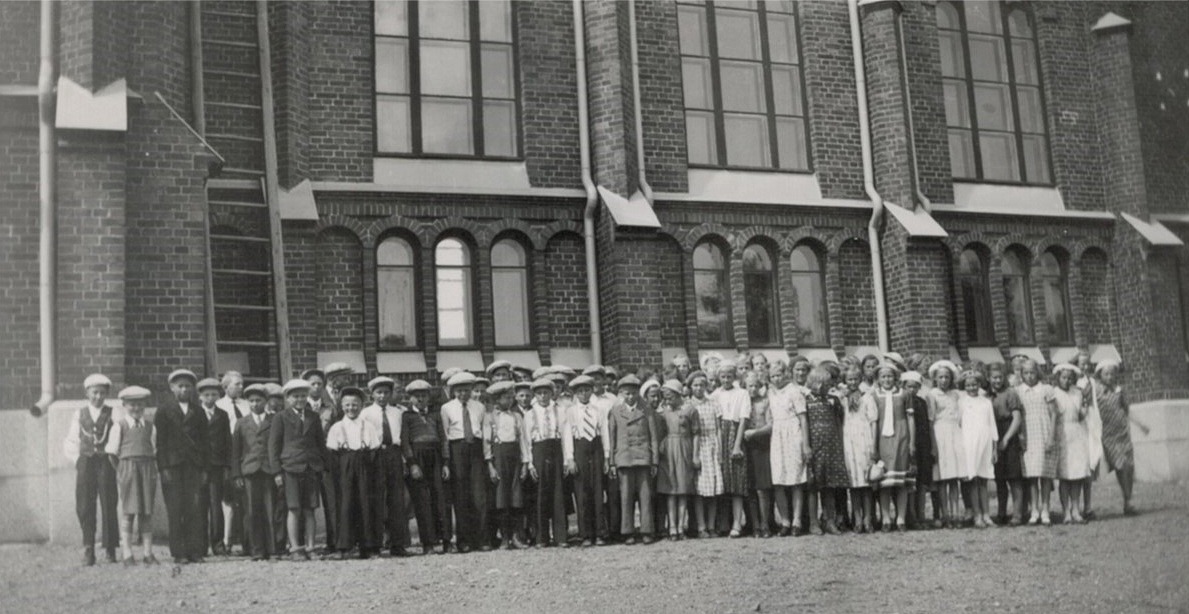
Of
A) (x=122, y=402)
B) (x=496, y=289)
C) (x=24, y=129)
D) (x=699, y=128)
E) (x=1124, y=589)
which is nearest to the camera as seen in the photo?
(x=1124, y=589)

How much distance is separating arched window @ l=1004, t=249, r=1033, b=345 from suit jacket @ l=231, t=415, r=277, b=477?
11.5 metres

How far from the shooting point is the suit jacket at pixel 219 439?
1059 centimetres

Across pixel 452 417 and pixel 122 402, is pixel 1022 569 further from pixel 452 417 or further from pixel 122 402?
pixel 122 402

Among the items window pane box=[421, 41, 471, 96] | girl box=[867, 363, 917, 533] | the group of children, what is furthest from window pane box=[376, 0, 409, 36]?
girl box=[867, 363, 917, 533]

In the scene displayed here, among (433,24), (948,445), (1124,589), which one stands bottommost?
(1124,589)

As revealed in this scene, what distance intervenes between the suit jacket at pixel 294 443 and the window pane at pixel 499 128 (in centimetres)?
643

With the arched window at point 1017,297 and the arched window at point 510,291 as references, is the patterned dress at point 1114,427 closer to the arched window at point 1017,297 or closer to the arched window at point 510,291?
the arched window at point 1017,297

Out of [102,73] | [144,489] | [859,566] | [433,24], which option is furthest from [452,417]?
[433,24]

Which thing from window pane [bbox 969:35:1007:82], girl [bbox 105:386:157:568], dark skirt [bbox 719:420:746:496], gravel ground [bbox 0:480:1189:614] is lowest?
gravel ground [bbox 0:480:1189:614]

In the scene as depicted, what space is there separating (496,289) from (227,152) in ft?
11.9

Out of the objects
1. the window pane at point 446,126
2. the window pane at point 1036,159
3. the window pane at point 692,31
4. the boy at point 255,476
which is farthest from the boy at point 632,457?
the window pane at point 1036,159

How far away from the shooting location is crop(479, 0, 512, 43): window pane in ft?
54.8

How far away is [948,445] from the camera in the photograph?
12.4 m

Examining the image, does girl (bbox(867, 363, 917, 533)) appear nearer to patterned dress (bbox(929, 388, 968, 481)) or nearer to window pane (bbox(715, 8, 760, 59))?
patterned dress (bbox(929, 388, 968, 481))
